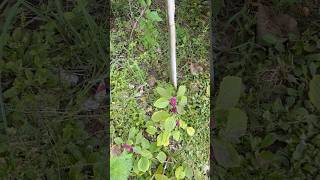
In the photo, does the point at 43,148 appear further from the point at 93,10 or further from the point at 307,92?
the point at 307,92

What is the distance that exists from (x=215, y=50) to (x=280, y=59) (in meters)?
0.28

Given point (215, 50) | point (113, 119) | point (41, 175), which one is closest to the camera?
point (41, 175)

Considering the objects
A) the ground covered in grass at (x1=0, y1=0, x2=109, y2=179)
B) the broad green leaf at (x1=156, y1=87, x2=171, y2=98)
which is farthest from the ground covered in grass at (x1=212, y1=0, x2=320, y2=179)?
the ground covered in grass at (x1=0, y1=0, x2=109, y2=179)

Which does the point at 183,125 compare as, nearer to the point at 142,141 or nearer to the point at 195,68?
the point at 142,141

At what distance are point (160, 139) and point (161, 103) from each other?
0.16 m

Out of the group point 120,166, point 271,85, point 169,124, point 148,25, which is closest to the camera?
point 120,166

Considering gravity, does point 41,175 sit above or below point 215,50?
below

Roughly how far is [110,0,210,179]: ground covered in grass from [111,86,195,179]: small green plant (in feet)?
0.04

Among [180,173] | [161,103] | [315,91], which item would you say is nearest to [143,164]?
[180,173]

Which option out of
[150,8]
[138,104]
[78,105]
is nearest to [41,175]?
[78,105]

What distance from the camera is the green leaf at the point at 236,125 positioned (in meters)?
2.39

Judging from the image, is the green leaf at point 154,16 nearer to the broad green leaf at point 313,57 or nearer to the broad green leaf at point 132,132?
the broad green leaf at point 132,132

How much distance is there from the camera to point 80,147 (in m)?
2.35

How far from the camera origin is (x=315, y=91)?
8.03 feet
